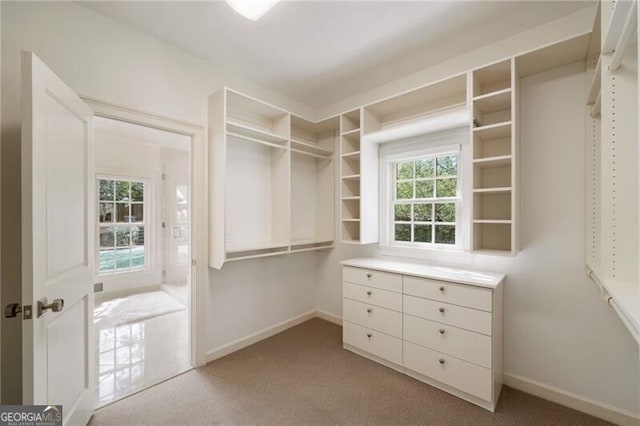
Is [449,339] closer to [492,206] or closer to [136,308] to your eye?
[492,206]

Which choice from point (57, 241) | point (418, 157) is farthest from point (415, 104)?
point (57, 241)

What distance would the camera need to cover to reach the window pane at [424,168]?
2.78 metres

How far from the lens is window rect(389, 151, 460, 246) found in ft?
8.64

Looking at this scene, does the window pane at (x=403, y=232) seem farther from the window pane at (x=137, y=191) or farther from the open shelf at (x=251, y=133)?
the window pane at (x=137, y=191)

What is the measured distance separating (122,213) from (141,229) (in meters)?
0.44

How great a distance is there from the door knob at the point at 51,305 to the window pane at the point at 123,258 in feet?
13.6

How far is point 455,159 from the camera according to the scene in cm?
260

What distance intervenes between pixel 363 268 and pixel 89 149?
8.00ft

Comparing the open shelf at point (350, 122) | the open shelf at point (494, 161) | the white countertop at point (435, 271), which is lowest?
the white countertop at point (435, 271)

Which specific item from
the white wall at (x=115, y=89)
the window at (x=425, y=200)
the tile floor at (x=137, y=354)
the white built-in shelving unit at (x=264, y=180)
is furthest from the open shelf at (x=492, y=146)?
the tile floor at (x=137, y=354)

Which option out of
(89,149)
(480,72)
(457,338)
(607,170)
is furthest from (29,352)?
(480,72)

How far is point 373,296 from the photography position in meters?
2.57

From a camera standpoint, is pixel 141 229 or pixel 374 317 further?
pixel 141 229

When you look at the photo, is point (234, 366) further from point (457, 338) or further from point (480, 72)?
point (480, 72)
